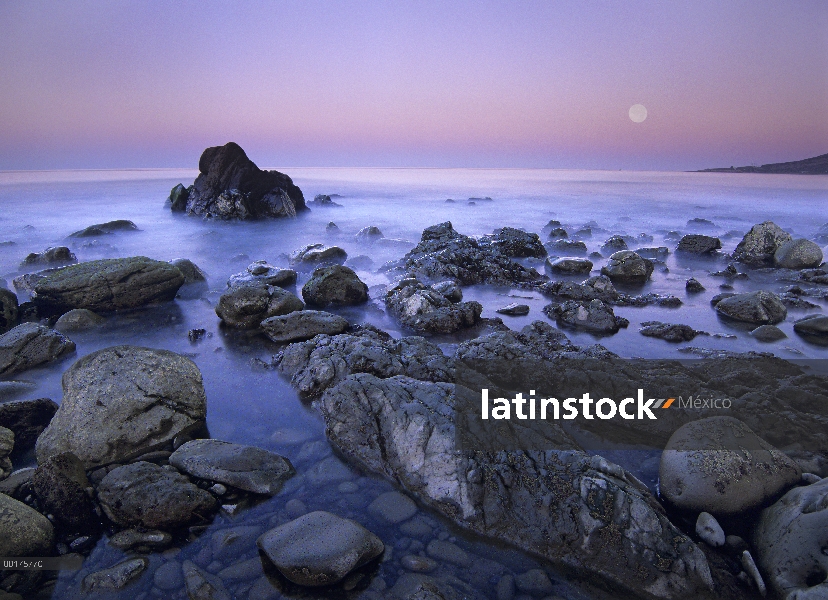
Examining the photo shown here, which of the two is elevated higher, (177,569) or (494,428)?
(494,428)

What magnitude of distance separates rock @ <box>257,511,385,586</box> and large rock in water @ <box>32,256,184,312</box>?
7.44m

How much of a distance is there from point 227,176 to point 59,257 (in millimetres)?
12624

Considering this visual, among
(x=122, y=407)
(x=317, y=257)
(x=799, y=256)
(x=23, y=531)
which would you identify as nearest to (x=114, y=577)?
(x=23, y=531)

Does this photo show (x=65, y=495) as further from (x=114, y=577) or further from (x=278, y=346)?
(x=278, y=346)

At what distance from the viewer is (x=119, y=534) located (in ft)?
11.6

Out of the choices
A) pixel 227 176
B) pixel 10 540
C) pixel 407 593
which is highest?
pixel 227 176

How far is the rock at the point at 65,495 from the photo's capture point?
3625 millimetres

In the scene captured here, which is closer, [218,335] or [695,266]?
[218,335]

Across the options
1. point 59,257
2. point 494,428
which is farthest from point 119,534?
point 59,257

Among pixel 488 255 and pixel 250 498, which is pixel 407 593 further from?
pixel 488 255

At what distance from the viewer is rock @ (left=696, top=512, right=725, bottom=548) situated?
3.46 m

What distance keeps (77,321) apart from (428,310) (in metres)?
6.13

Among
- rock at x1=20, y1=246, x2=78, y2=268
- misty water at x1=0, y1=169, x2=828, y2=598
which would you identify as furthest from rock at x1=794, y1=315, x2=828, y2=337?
rock at x1=20, y1=246, x2=78, y2=268

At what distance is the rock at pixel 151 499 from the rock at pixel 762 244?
15727 millimetres
